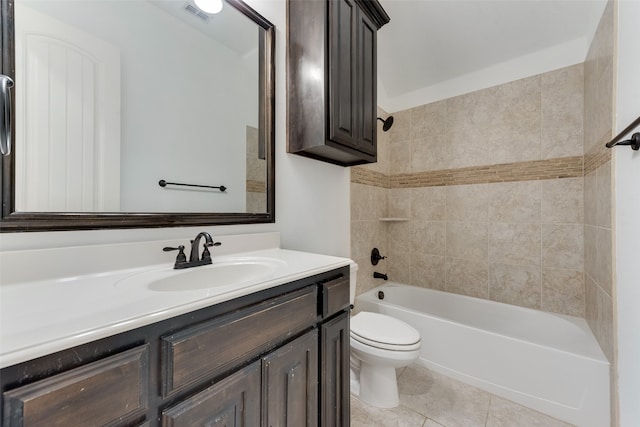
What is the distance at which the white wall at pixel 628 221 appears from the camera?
1.01 meters

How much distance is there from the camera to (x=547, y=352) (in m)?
1.44

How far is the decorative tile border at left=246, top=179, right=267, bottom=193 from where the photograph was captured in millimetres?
1239

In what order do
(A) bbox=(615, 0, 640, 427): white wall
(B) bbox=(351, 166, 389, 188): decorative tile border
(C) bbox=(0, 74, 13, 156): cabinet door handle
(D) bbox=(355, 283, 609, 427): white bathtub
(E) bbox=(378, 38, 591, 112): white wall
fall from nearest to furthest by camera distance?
(C) bbox=(0, 74, 13, 156): cabinet door handle
(A) bbox=(615, 0, 640, 427): white wall
(D) bbox=(355, 283, 609, 427): white bathtub
(E) bbox=(378, 38, 591, 112): white wall
(B) bbox=(351, 166, 389, 188): decorative tile border

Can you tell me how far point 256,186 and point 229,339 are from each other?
788 millimetres

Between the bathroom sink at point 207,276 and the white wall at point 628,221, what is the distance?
4.68 ft

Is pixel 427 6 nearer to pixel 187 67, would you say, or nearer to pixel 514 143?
pixel 514 143

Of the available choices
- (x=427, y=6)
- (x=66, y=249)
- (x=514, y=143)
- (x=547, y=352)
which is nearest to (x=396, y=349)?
(x=547, y=352)

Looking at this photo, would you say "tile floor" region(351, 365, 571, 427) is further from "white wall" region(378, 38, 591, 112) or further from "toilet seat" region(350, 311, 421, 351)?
"white wall" region(378, 38, 591, 112)

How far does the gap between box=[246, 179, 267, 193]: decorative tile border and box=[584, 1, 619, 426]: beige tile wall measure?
1.73 meters

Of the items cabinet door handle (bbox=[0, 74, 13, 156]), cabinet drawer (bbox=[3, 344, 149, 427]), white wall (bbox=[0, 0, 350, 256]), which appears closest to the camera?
cabinet drawer (bbox=[3, 344, 149, 427])

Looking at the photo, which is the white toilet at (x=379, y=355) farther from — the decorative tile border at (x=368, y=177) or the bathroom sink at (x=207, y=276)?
the decorative tile border at (x=368, y=177)

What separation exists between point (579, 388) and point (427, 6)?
8.60 ft

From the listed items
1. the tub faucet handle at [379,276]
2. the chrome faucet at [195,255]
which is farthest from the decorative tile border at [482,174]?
the chrome faucet at [195,255]

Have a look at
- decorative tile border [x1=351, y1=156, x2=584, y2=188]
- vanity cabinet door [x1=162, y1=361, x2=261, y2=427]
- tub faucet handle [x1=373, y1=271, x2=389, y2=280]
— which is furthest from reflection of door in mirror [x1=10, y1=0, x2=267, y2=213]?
tub faucet handle [x1=373, y1=271, x2=389, y2=280]
